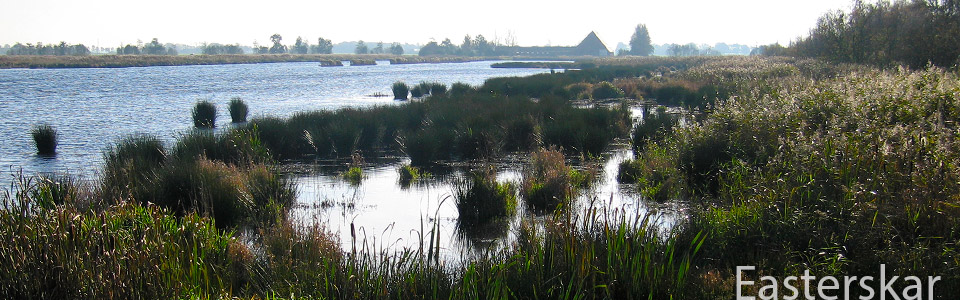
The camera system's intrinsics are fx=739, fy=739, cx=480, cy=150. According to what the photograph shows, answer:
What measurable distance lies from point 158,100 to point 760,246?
3268 centimetres

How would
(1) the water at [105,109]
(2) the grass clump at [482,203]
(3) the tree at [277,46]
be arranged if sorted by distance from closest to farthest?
(2) the grass clump at [482,203] → (1) the water at [105,109] → (3) the tree at [277,46]

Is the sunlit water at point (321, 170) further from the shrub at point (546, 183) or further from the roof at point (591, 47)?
the roof at point (591, 47)

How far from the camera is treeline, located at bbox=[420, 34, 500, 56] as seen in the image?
170m

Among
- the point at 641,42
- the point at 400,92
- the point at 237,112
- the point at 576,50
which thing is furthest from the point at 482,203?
the point at 641,42

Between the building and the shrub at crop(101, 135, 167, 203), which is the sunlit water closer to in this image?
the shrub at crop(101, 135, 167, 203)

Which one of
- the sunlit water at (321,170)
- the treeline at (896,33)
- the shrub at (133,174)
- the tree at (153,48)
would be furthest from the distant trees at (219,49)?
the shrub at (133,174)

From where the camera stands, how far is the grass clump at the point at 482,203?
389 inches

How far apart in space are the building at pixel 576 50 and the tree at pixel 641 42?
11.7m

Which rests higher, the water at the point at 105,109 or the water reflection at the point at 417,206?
the water at the point at 105,109

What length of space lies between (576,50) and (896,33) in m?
139

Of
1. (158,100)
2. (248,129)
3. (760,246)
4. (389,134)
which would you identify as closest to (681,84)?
(389,134)

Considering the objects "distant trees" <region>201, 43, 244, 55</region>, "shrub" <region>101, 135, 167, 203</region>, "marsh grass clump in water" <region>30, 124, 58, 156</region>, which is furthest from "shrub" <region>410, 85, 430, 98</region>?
"distant trees" <region>201, 43, 244, 55</region>

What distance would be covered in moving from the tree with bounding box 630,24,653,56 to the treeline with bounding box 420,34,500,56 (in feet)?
112

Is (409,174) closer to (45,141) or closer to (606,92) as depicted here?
(45,141)
